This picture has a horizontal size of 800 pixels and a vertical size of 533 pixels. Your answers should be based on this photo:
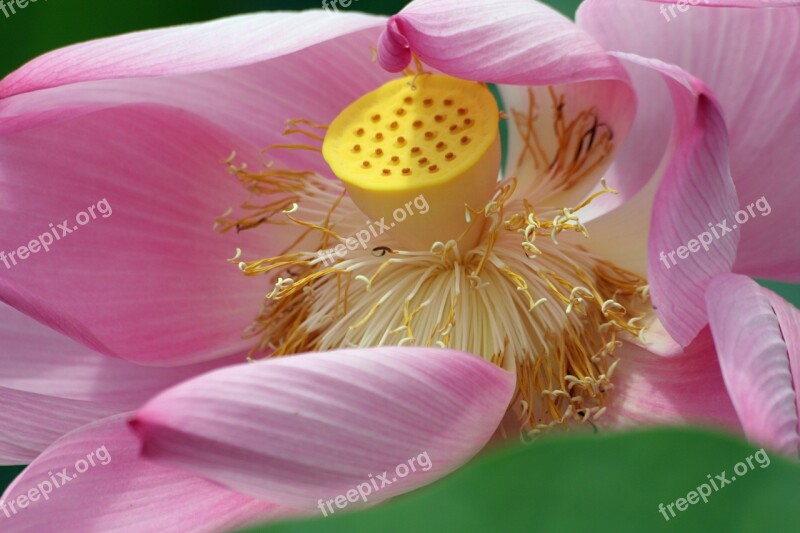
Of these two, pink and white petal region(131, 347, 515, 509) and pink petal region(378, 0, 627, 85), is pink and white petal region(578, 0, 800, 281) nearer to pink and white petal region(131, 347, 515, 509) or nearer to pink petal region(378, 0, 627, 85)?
pink petal region(378, 0, 627, 85)

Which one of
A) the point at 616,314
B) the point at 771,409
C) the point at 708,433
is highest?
the point at 708,433

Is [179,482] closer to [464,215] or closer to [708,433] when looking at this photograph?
[464,215]

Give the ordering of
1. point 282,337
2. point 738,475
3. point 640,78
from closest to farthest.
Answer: point 738,475 → point 640,78 → point 282,337

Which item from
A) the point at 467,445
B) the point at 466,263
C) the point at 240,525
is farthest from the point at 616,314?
the point at 240,525

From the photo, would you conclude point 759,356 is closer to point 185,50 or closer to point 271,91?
point 185,50

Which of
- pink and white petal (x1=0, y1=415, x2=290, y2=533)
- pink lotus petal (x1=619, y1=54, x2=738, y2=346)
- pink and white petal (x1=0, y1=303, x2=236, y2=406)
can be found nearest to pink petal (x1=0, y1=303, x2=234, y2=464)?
pink and white petal (x1=0, y1=303, x2=236, y2=406)

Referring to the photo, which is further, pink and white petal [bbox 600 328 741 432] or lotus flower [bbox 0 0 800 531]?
pink and white petal [bbox 600 328 741 432]
